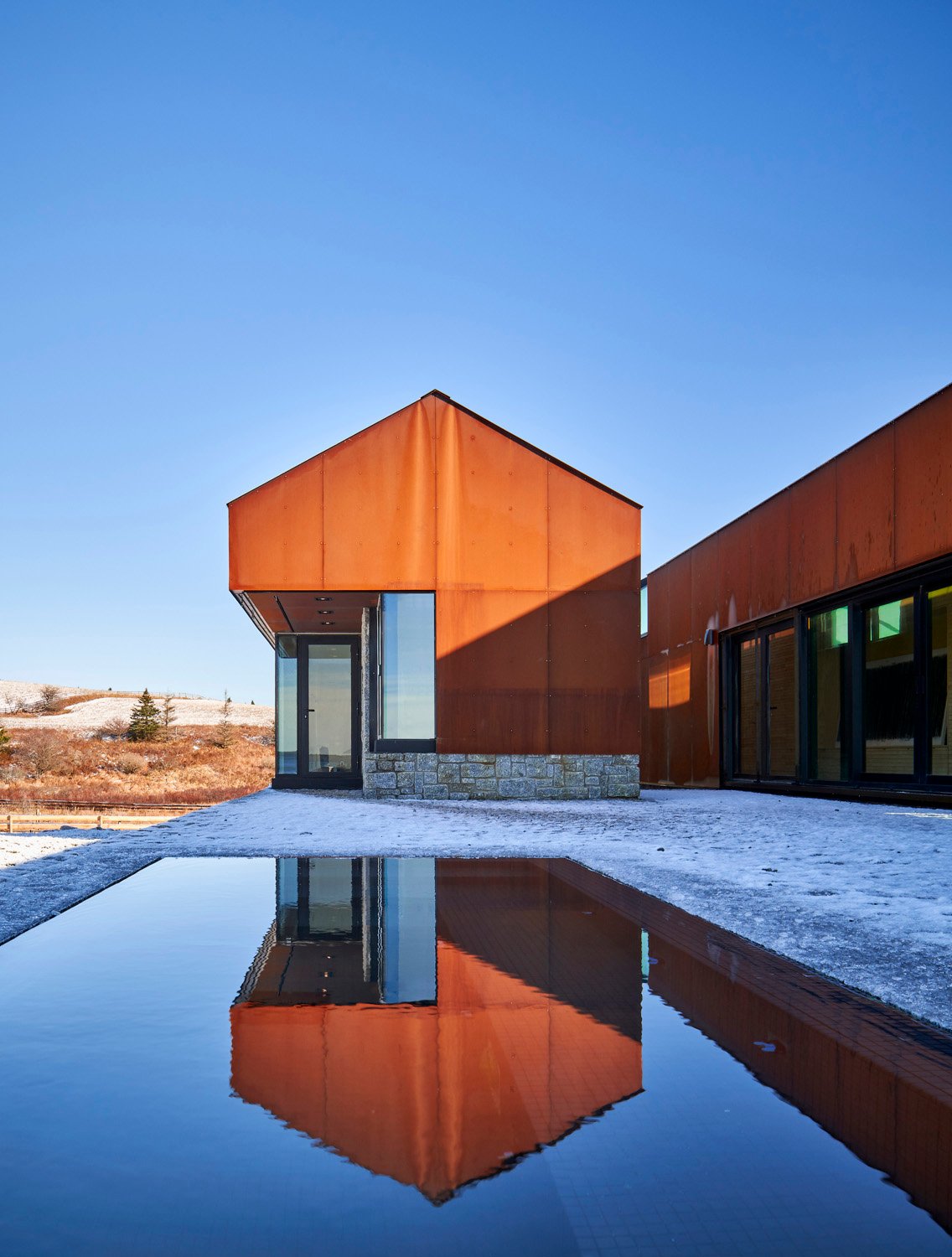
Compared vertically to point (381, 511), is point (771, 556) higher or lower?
lower

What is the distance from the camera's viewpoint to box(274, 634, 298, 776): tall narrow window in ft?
55.0

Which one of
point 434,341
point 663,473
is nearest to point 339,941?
point 434,341

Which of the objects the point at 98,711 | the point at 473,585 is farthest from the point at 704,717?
the point at 98,711

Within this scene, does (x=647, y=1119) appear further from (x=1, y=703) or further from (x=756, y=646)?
(x=1, y=703)

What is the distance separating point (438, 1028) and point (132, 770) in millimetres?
47507

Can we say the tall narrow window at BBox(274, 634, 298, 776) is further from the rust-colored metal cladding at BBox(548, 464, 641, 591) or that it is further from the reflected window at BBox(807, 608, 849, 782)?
the reflected window at BBox(807, 608, 849, 782)

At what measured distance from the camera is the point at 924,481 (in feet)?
34.7

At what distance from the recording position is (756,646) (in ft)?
51.7

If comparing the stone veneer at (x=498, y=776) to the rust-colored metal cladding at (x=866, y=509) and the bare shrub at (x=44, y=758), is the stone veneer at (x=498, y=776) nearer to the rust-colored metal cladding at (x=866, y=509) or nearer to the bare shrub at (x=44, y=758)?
the rust-colored metal cladding at (x=866, y=509)

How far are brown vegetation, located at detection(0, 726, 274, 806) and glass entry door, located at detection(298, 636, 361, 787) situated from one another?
63.3 ft

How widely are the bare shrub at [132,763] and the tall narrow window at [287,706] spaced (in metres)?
32.2

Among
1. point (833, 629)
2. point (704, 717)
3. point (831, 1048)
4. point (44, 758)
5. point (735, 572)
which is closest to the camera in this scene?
point (831, 1048)

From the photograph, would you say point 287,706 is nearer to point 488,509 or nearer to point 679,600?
point 488,509

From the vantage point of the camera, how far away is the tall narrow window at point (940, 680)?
10.5 m
